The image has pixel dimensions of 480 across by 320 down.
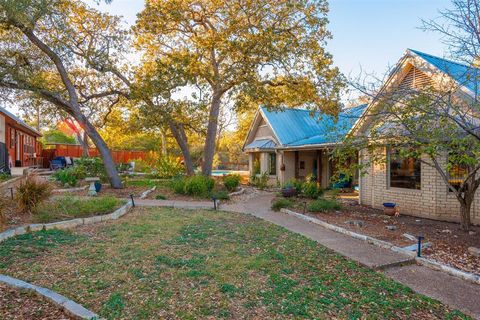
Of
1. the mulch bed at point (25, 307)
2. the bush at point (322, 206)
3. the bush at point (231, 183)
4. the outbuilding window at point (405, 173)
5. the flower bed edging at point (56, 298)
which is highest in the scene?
the outbuilding window at point (405, 173)

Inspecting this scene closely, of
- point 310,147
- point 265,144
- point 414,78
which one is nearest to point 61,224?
point 414,78

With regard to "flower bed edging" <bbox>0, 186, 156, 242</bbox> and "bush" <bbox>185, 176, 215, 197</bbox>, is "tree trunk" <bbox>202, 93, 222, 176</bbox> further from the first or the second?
"flower bed edging" <bbox>0, 186, 156, 242</bbox>

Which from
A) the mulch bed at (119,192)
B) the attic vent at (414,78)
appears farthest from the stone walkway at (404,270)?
the mulch bed at (119,192)

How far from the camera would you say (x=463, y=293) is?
4180mm

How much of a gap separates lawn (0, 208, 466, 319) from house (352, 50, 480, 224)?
4089 mm

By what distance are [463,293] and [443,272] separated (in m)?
0.75

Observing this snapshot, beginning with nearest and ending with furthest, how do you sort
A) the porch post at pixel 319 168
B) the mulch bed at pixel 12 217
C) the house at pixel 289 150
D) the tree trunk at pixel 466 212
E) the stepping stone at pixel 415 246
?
the stepping stone at pixel 415 246 → the mulch bed at pixel 12 217 → the tree trunk at pixel 466 212 → the house at pixel 289 150 → the porch post at pixel 319 168

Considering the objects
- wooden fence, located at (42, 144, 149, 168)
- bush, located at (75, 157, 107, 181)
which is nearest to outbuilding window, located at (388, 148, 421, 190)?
bush, located at (75, 157, 107, 181)

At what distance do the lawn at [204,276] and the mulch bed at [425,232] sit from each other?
1699mm

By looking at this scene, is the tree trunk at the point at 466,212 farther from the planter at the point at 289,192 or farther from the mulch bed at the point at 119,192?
the mulch bed at the point at 119,192

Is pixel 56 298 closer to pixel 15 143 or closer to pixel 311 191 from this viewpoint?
pixel 311 191

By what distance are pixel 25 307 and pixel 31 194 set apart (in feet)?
15.4

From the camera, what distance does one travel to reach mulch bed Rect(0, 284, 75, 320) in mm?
3256

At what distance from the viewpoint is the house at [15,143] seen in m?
15.4
